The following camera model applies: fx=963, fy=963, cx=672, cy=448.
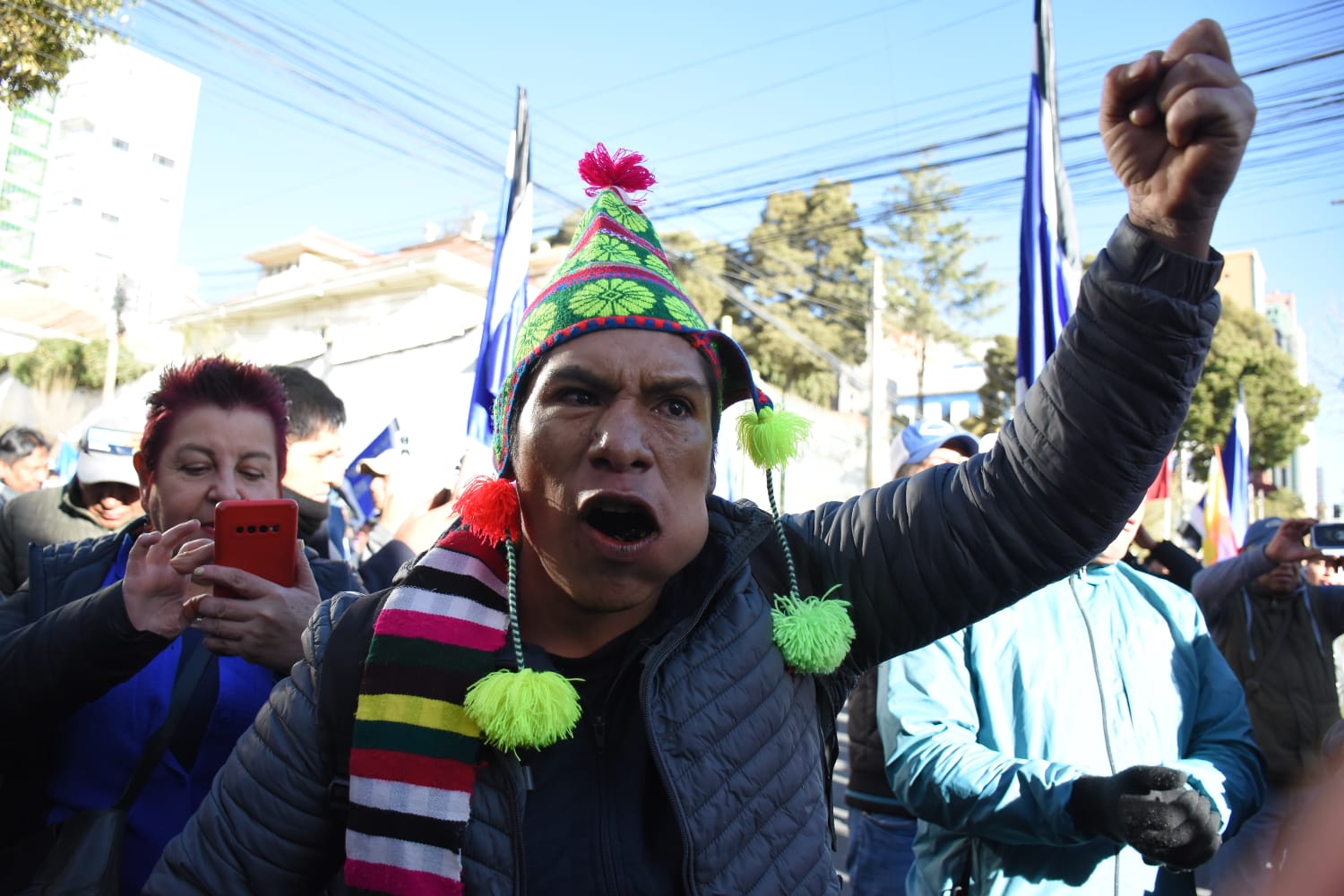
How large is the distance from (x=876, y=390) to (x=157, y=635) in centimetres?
1762

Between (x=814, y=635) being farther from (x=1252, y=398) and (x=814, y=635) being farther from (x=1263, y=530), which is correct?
(x=1252, y=398)

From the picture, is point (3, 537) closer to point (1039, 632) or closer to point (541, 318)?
point (541, 318)

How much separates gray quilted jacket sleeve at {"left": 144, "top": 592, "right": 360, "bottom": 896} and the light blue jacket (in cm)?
158

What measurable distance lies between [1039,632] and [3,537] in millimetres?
3446

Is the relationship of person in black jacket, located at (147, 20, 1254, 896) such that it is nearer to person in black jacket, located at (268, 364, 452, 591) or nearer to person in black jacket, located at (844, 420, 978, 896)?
person in black jacket, located at (268, 364, 452, 591)

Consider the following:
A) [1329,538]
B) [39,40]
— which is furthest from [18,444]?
[1329,538]

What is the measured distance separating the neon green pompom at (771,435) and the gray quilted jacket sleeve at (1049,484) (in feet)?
0.42

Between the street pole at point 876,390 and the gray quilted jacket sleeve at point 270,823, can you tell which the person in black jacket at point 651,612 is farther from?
the street pole at point 876,390

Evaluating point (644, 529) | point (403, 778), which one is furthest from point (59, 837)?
point (644, 529)

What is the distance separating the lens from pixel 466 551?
1.60 meters

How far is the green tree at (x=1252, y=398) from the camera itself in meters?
26.9

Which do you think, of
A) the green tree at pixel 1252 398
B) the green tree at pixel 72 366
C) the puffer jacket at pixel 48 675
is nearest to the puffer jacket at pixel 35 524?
the puffer jacket at pixel 48 675

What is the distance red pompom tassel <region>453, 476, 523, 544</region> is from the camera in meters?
1.58

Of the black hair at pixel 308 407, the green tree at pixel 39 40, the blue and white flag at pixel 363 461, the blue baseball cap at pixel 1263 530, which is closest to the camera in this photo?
the black hair at pixel 308 407
